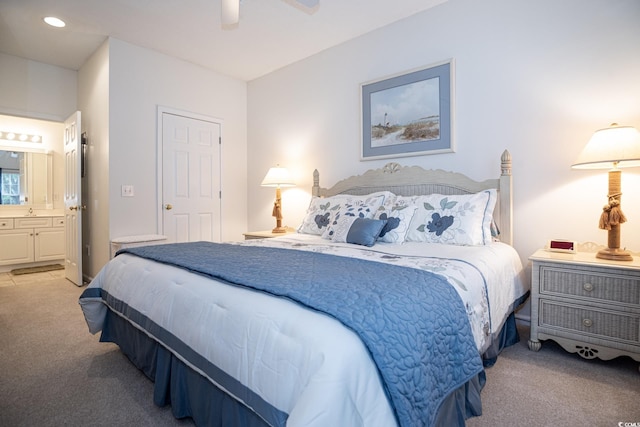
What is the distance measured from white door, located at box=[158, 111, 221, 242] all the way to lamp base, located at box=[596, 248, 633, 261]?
393 centimetres

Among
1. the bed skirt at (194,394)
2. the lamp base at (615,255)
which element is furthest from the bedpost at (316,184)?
the lamp base at (615,255)

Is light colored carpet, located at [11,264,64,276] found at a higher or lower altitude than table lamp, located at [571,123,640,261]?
lower

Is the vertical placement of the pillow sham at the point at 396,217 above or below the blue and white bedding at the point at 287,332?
above

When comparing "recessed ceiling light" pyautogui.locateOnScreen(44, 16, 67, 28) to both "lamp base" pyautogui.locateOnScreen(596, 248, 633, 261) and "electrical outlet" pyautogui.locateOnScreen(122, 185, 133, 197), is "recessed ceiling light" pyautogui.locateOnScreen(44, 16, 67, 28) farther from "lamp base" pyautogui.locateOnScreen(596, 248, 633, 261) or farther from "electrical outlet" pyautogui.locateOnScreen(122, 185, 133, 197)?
"lamp base" pyautogui.locateOnScreen(596, 248, 633, 261)

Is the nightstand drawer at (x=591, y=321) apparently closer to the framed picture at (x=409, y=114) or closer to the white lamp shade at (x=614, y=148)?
the white lamp shade at (x=614, y=148)

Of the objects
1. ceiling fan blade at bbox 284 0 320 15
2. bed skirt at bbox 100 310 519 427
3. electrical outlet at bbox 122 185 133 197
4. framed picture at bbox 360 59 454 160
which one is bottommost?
bed skirt at bbox 100 310 519 427

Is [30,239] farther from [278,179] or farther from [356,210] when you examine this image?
[356,210]

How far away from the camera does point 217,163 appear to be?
14.4 feet

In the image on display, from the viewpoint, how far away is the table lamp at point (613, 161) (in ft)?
6.12

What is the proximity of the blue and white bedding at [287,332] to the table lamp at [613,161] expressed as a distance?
66 cm

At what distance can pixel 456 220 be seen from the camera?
2.35 meters

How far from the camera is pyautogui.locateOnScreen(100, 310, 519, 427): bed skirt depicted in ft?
3.87

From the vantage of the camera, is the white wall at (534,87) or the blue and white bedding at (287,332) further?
the white wall at (534,87)

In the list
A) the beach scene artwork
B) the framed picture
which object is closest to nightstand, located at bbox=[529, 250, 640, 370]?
the framed picture
